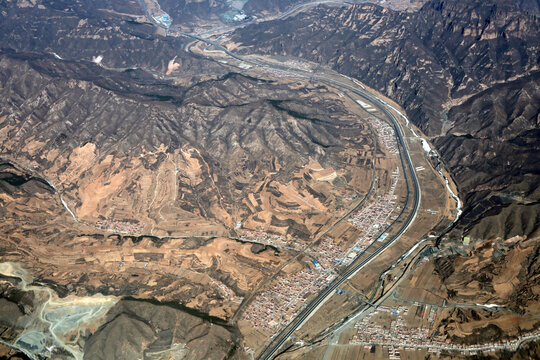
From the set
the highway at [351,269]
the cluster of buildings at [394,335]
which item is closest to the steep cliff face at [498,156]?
the highway at [351,269]

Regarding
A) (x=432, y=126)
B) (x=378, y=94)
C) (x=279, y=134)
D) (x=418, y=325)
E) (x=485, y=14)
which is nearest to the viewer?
(x=418, y=325)

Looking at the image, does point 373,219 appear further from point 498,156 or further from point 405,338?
point 498,156

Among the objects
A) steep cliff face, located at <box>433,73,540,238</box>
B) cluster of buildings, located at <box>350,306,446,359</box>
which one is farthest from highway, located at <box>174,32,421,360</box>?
steep cliff face, located at <box>433,73,540,238</box>

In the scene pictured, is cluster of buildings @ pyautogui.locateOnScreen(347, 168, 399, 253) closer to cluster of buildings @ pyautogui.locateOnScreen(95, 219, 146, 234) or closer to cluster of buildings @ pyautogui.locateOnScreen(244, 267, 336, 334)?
cluster of buildings @ pyautogui.locateOnScreen(244, 267, 336, 334)

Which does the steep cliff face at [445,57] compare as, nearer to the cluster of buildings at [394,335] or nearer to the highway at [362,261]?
the highway at [362,261]

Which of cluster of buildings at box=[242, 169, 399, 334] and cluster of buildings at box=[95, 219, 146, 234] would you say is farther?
cluster of buildings at box=[95, 219, 146, 234]

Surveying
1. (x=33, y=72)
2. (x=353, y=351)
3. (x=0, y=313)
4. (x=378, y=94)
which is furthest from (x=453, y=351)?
(x=33, y=72)

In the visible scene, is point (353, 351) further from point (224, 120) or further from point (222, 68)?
point (222, 68)
